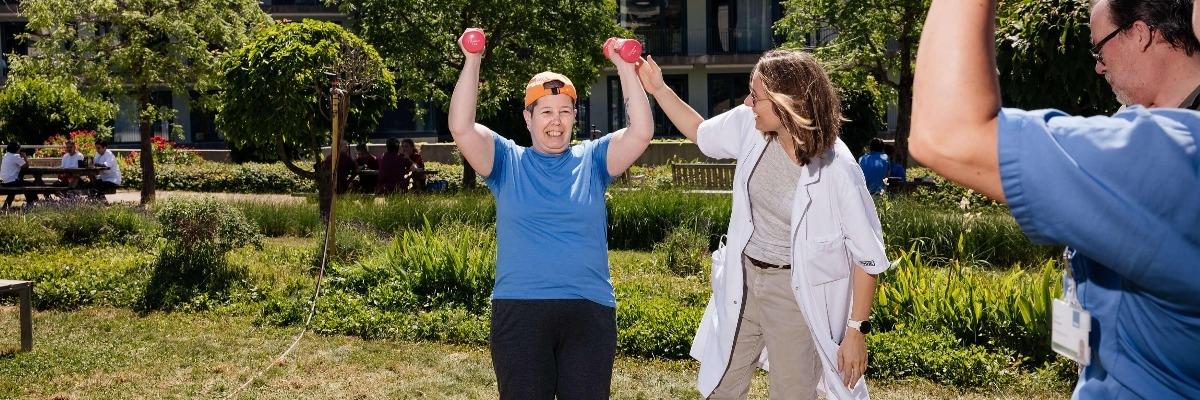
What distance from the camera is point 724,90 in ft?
118

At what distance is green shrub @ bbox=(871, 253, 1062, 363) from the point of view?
6504 mm

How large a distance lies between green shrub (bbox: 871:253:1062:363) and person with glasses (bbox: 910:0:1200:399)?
5.08 metres

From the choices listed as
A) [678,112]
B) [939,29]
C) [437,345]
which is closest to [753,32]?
[437,345]

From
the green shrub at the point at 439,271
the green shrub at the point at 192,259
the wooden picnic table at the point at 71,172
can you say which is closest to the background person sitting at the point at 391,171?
the wooden picnic table at the point at 71,172

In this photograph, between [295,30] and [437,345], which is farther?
[295,30]

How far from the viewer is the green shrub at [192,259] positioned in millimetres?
9008

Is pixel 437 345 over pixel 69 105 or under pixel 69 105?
under

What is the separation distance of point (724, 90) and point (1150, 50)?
1363 inches

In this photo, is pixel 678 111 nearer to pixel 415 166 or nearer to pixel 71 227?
pixel 71 227

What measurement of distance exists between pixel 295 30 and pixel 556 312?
11.0m

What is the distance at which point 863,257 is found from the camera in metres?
3.64

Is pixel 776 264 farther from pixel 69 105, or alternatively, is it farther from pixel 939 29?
pixel 69 105

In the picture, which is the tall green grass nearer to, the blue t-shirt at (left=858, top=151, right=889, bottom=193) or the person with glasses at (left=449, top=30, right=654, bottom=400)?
the blue t-shirt at (left=858, top=151, right=889, bottom=193)

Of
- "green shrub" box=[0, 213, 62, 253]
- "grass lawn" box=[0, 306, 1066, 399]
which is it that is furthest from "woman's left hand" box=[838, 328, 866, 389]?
"green shrub" box=[0, 213, 62, 253]
